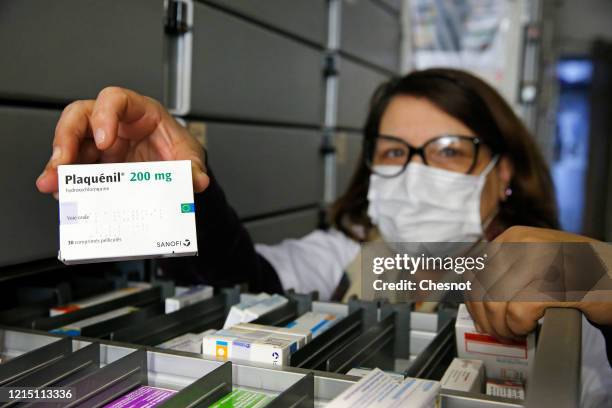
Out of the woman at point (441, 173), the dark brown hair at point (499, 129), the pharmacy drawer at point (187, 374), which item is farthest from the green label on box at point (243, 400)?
the dark brown hair at point (499, 129)

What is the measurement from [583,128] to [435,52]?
351cm

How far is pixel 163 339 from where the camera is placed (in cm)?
94

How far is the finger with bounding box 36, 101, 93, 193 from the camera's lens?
30.4 inches

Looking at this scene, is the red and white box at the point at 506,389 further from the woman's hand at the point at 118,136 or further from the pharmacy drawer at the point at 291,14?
the pharmacy drawer at the point at 291,14

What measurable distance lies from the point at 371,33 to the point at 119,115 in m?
2.19

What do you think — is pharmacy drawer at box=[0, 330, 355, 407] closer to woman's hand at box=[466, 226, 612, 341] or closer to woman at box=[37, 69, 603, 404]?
woman's hand at box=[466, 226, 612, 341]

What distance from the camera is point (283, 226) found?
2.08 metres

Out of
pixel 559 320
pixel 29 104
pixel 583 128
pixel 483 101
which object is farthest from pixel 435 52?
pixel 583 128

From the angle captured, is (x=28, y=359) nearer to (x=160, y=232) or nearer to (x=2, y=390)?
(x=2, y=390)

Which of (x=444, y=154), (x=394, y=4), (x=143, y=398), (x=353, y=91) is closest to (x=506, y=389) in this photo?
(x=143, y=398)

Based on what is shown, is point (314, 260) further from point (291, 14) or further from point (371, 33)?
point (371, 33)

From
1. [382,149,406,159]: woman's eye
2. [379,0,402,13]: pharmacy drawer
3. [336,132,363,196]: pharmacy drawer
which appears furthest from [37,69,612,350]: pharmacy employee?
[379,0,402,13]: pharmacy drawer

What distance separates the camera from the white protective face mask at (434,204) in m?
1.61

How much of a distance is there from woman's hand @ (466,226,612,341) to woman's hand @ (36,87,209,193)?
0.39 m
